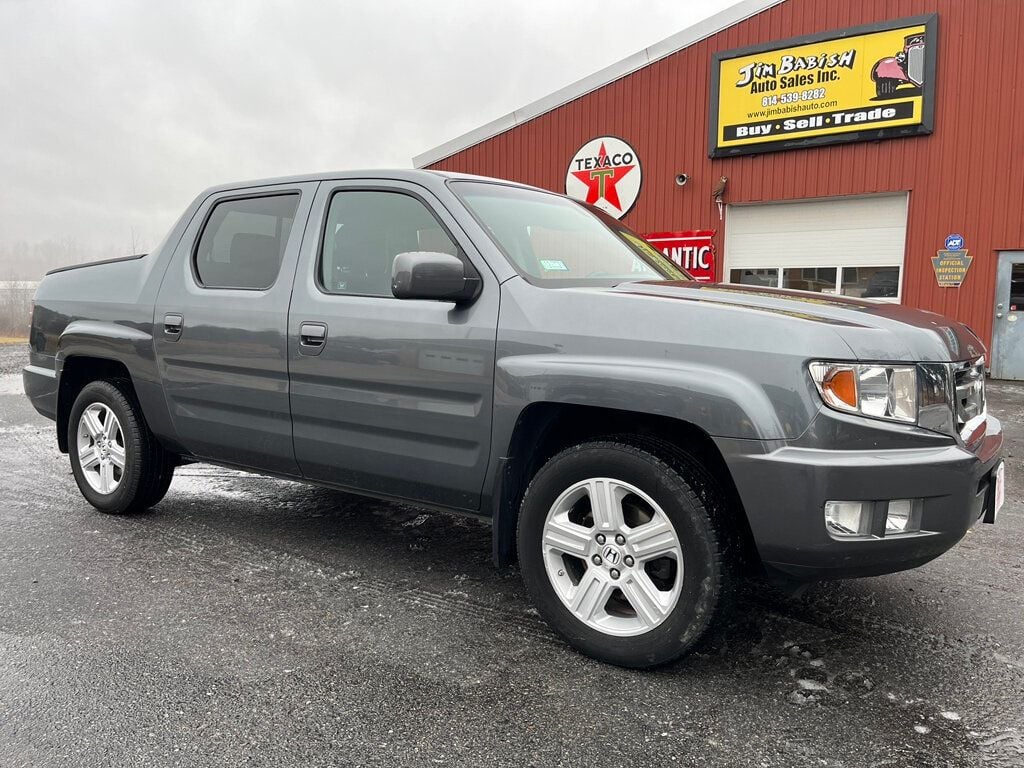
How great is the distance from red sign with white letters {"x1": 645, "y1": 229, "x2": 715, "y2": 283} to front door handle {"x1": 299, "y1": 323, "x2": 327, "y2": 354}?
36.9 ft

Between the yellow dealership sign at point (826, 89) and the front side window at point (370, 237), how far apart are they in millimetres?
11141

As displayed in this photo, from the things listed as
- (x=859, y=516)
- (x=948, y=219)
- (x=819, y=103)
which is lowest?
(x=859, y=516)

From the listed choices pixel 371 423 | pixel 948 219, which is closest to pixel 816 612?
pixel 371 423

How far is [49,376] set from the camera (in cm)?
468

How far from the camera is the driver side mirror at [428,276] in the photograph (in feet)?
9.35

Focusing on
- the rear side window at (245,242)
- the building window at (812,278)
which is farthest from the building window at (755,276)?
the rear side window at (245,242)

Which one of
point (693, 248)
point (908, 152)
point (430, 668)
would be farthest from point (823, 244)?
point (430, 668)

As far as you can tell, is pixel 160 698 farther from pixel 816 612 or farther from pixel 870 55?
pixel 870 55

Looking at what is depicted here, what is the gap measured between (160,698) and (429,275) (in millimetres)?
1601

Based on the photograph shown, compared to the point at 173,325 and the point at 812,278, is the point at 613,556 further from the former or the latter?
the point at 812,278

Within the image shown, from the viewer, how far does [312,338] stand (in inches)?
134

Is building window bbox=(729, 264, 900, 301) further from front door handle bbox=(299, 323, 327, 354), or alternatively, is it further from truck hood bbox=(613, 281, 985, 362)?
front door handle bbox=(299, 323, 327, 354)

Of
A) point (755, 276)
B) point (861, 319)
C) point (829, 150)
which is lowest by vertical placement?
point (861, 319)

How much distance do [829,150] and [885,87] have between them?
3.77 feet
